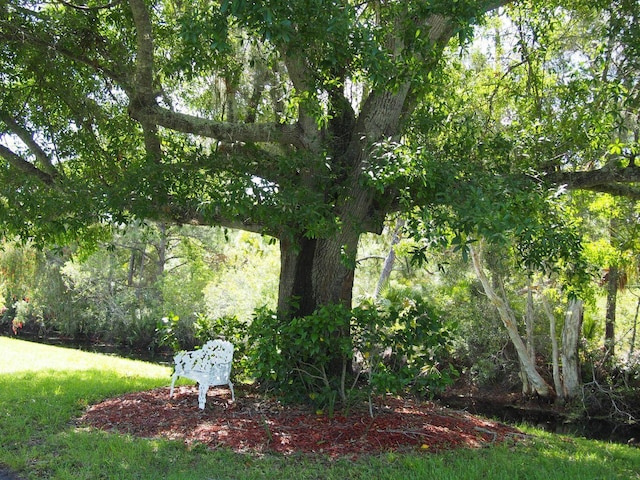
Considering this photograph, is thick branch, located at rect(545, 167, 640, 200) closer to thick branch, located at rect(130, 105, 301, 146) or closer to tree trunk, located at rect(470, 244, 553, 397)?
thick branch, located at rect(130, 105, 301, 146)

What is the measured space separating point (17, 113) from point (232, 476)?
6969 millimetres

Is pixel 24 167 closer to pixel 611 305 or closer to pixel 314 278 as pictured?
pixel 314 278

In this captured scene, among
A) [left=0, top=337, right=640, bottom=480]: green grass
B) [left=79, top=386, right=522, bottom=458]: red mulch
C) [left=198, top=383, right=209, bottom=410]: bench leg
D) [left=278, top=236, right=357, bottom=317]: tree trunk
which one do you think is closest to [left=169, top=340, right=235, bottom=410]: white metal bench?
[left=198, top=383, right=209, bottom=410]: bench leg

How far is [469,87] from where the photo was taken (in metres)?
10.6

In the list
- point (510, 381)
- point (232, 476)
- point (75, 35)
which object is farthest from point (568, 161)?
point (510, 381)

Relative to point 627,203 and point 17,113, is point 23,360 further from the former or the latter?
point 627,203

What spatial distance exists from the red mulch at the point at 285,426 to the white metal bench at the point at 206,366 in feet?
1.07

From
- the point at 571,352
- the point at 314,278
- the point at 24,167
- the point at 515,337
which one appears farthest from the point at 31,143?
the point at 571,352

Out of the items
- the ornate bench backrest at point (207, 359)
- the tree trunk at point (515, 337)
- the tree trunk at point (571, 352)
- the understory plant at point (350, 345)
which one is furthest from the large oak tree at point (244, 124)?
the tree trunk at point (571, 352)

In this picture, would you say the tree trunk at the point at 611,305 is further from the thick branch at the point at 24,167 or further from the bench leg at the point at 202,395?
the thick branch at the point at 24,167

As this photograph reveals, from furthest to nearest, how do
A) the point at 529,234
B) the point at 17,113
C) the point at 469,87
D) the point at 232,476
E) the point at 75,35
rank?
the point at 469,87 → the point at 17,113 → the point at 75,35 → the point at 529,234 → the point at 232,476

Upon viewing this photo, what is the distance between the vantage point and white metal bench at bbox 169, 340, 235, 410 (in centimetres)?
693

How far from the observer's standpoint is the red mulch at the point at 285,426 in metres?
5.72

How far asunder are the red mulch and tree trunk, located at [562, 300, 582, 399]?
7.55 m
